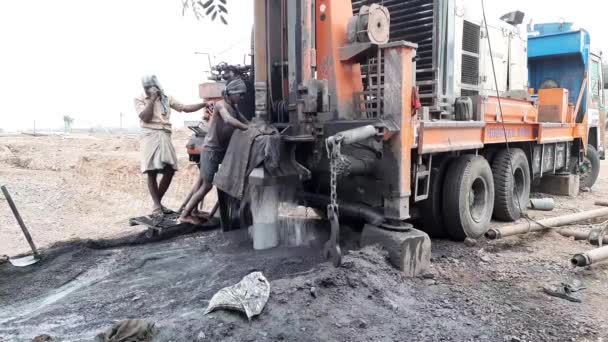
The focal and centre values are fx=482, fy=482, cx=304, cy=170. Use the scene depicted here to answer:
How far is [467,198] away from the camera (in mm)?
5266

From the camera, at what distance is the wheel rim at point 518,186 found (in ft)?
22.6

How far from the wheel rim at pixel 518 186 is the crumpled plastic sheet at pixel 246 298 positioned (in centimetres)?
480

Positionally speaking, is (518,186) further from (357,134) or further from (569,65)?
(357,134)

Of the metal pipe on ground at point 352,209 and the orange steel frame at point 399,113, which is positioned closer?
the orange steel frame at point 399,113

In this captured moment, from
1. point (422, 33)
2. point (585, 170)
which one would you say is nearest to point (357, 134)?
point (422, 33)

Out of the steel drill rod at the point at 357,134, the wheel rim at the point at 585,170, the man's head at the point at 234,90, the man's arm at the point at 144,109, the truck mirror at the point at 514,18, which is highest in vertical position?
the truck mirror at the point at 514,18

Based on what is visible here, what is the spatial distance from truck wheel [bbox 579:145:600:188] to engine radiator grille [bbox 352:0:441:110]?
631 cm

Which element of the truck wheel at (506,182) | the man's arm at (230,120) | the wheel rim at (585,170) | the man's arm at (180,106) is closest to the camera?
the man's arm at (230,120)

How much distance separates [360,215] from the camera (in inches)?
181

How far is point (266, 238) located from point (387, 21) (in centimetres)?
245

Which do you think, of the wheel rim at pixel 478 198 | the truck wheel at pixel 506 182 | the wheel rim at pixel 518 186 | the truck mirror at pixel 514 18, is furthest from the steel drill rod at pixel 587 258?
the truck mirror at pixel 514 18

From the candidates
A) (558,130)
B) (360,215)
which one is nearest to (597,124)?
(558,130)

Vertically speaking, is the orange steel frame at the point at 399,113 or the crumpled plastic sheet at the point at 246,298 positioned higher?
the orange steel frame at the point at 399,113

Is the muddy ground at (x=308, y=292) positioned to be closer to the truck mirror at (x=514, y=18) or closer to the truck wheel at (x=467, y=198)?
the truck wheel at (x=467, y=198)
